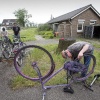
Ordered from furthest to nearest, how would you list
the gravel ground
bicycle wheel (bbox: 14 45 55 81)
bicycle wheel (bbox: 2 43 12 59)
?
bicycle wheel (bbox: 2 43 12 59) → the gravel ground → bicycle wheel (bbox: 14 45 55 81)

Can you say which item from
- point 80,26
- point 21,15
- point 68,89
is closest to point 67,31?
point 80,26

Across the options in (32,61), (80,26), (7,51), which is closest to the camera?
(32,61)

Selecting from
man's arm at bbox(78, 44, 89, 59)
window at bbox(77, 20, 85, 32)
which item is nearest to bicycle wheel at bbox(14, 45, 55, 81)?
man's arm at bbox(78, 44, 89, 59)

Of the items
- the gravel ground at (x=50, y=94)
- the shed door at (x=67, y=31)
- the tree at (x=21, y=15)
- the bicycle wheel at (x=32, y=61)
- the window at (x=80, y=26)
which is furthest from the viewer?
the tree at (x=21, y=15)

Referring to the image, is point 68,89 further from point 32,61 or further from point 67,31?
point 67,31

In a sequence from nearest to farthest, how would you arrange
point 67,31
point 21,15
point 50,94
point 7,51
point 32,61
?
point 50,94
point 32,61
point 7,51
point 67,31
point 21,15

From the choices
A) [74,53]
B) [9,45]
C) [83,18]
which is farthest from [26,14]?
[74,53]

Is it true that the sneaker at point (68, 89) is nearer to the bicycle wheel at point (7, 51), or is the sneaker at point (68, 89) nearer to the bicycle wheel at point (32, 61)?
the bicycle wheel at point (32, 61)

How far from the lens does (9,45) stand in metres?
7.23

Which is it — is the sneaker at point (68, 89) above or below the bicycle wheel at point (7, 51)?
below

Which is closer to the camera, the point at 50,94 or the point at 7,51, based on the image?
the point at 50,94

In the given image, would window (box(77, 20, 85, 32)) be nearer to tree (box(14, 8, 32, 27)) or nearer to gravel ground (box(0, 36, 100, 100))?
gravel ground (box(0, 36, 100, 100))

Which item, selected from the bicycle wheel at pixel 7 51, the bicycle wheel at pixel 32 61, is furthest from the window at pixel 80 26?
the bicycle wheel at pixel 32 61

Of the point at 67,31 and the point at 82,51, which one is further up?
the point at 82,51
